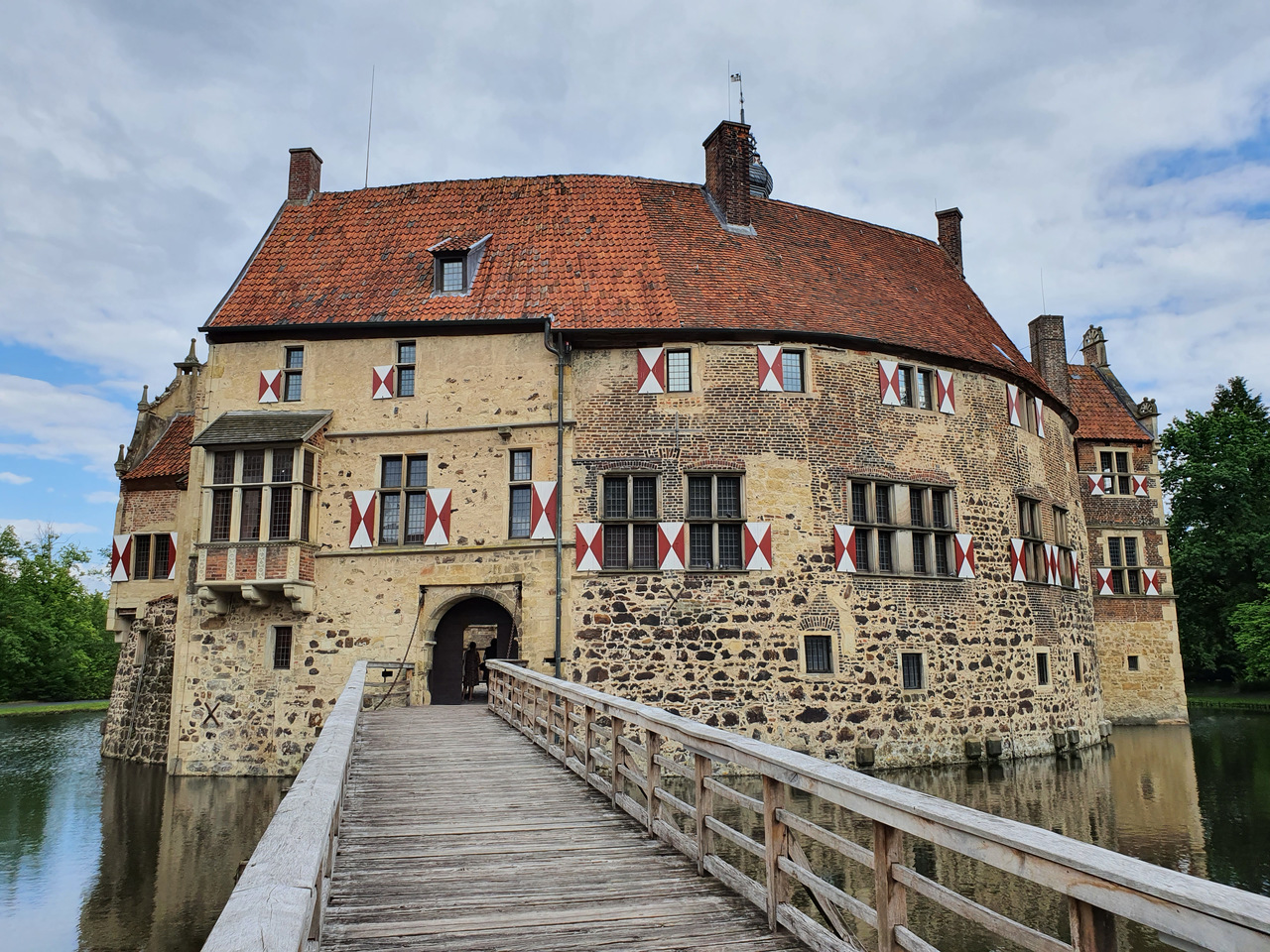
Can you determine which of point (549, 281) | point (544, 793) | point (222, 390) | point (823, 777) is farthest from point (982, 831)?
point (222, 390)

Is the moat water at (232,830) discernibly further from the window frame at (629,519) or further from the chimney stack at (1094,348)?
the chimney stack at (1094,348)

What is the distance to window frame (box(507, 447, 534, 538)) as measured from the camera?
17.1 metres

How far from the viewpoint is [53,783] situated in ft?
57.5

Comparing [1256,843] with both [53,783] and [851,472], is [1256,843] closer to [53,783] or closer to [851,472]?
[851,472]

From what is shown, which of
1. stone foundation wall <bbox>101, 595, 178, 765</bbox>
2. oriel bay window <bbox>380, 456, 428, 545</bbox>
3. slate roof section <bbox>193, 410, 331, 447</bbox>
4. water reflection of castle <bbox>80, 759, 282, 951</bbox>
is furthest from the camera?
stone foundation wall <bbox>101, 595, 178, 765</bbox>

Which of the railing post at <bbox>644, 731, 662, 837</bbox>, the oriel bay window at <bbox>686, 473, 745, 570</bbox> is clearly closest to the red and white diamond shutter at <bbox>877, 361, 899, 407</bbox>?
the oriel bay window at <bbox>686, 473, 745, 570</bbox>

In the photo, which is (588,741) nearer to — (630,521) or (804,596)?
(630,521)

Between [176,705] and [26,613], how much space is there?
33350mm

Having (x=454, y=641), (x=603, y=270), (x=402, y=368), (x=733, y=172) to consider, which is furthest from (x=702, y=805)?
(x=733, y=172)

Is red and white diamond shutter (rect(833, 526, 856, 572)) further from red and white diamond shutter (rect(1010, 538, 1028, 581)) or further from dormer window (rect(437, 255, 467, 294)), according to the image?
dormer window (rect(437, 255, 467, 294))

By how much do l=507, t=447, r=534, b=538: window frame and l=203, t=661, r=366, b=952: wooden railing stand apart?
1192 centimetres

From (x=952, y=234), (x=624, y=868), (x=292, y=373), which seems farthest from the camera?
(x=952, y=234)

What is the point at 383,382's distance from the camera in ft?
58.1

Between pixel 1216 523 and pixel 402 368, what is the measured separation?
32.4m
